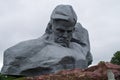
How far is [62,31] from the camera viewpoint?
1362 cm

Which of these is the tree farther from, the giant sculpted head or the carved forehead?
the carved forehead

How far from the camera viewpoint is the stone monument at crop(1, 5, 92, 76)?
1310 centimetres

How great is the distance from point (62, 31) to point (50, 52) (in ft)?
2.95

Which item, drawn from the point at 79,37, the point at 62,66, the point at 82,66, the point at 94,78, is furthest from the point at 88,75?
the point at 79,37

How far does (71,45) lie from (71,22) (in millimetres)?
1331

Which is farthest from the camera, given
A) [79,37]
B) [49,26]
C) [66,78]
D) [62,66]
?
[79,37]

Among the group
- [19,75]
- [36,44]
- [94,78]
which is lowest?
[94,78]

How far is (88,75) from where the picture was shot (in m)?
9.58

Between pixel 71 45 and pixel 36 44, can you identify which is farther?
pixel 71 45

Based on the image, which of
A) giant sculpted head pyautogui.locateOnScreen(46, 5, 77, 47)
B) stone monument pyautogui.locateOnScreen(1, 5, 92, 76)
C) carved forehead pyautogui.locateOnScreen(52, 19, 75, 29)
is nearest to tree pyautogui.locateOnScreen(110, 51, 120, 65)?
stone monument pyautogui.locateOnScreen(1, 5, 92, 76)

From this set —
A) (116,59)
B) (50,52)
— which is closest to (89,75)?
(50,52)

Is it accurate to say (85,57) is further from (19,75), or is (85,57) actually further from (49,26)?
(19,75)

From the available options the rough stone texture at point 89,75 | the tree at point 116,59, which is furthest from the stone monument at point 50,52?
the tree at point 116,59

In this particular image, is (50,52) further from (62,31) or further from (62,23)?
(62,23)
